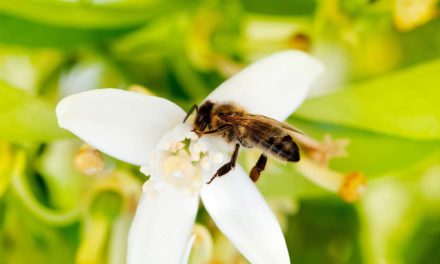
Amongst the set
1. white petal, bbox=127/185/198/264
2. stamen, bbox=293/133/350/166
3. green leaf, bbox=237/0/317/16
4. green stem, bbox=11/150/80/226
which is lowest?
white petal, bbox=127/185/198/264

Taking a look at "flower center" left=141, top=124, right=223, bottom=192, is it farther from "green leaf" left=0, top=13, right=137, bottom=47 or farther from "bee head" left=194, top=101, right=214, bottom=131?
"green leaf" left=0, top=13, right=137, bottom=47

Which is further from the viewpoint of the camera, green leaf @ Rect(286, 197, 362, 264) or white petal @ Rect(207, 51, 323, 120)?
green leaf @ Rect(286, 197, 362, 264)

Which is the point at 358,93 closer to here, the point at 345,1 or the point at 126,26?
the point at 345,1

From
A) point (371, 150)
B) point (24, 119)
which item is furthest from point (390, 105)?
point (24, 119)

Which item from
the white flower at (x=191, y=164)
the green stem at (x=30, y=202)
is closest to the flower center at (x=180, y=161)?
the white flower at (x=191, y=164)

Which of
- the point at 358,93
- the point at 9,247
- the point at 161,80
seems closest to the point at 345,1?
the point at 358,93

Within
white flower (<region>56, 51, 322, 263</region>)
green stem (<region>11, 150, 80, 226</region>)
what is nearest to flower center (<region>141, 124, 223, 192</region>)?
white flower (<region>56, 51, 322, 263</region>)
